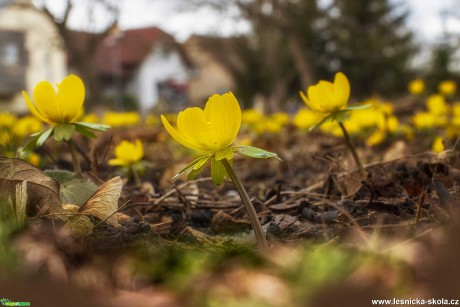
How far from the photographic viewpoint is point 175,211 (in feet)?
4.31

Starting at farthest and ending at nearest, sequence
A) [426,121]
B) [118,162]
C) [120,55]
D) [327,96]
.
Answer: [120,55] → [426,121] → [118,162] → [327,96]

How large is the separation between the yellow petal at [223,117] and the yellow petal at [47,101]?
483 mm

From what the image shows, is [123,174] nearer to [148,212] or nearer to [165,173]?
[165,173]

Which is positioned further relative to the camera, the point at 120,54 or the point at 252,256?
the point at 120,54

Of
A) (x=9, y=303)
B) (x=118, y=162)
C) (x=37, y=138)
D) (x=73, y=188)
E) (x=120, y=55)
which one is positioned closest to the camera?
(x=9, y=303)

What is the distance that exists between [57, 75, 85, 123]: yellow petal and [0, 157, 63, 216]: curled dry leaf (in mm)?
315

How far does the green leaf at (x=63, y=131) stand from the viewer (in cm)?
122

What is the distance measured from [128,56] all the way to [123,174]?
4039cm

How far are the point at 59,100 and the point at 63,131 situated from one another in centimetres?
7

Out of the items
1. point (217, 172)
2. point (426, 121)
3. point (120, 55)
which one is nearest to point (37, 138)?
point (217, 172)

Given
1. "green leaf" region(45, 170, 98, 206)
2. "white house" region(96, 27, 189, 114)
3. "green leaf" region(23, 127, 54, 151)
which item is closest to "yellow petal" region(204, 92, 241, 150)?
"green leaf" region(45, 170, 98, 206)

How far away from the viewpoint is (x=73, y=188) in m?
1.15

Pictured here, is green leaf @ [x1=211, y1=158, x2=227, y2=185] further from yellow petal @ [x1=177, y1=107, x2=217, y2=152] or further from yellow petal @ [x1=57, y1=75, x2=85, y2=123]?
yellow petal @ [x1=57, y1=75, x2=85, y2=123]

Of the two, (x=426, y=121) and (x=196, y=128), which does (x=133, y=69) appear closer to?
(x=426, y=121)
